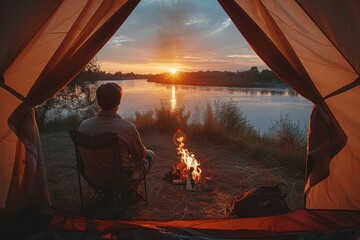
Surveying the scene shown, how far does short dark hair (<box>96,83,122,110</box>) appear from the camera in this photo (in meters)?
2.93

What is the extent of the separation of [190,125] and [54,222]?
4878 millimetres

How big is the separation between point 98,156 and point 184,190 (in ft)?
4.71

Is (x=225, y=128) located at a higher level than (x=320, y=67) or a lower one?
lower

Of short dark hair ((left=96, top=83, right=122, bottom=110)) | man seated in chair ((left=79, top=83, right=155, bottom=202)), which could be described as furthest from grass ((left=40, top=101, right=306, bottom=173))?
short dark hair ((left=96, top=83, right=122, bottom=110))

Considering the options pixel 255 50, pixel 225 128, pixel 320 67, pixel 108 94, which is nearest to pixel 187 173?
pixel 108 94

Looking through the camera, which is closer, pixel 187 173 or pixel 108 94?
pixel 108 94

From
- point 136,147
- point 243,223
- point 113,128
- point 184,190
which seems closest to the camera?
point 243,223

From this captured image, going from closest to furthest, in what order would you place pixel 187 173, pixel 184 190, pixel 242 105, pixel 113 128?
1. pixel 113 128
2. pixel 184 190
3. pixel 187 173
4. pixel 242 105

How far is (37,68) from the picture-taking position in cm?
304

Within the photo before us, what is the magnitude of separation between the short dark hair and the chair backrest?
0.36 meters

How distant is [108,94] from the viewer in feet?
9.64

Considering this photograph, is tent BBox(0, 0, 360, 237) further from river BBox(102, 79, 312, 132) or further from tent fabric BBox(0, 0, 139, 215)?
river BBox(102, 79, 312, 132)

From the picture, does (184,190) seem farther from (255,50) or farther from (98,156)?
(255,50)

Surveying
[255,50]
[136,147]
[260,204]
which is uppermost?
[255,50]
